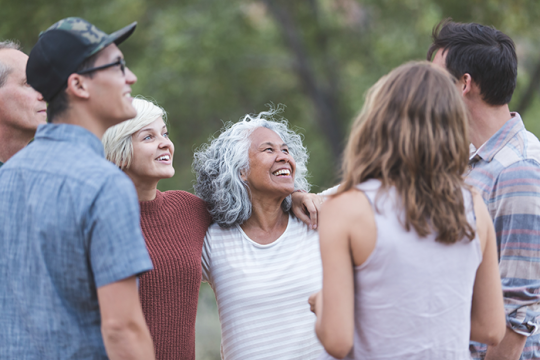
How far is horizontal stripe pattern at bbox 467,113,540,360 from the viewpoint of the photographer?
1.97 meters

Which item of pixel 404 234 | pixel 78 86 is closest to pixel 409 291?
pixel 404 234

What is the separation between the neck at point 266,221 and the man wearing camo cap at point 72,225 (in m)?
1.22

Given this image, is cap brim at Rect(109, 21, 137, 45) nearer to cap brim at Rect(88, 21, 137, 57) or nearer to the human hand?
cap brim at Rect(88, 21, 137, 57)

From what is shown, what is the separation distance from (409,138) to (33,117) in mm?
1945

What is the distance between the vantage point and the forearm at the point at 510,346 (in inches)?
78.8

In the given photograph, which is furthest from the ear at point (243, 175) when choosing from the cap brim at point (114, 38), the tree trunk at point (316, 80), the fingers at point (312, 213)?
the tree trunk at point (316, 80)

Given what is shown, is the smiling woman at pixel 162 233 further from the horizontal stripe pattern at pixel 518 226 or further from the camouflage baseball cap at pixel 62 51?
the horizontal stripe pattern at pixel 518 226

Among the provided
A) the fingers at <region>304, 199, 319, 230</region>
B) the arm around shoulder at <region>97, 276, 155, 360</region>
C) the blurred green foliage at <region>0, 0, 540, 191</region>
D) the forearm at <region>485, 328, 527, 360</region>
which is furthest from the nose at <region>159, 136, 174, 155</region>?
the blurred green foliage at <region>0, 0, 540, 191</region>

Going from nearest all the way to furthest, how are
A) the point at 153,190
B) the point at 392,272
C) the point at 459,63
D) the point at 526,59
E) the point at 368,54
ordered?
the point at 392,272
the point at 459,63
the point at 153,190
the point at 526,59
the point at 368,54

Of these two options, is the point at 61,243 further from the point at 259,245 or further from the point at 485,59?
the point at 485,59

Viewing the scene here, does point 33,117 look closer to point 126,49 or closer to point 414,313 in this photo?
point 414,313

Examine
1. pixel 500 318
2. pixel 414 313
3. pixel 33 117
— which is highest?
pixel 33 117

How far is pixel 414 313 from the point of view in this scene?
1.56 meters

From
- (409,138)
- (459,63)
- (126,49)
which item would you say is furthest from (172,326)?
(126,49)
